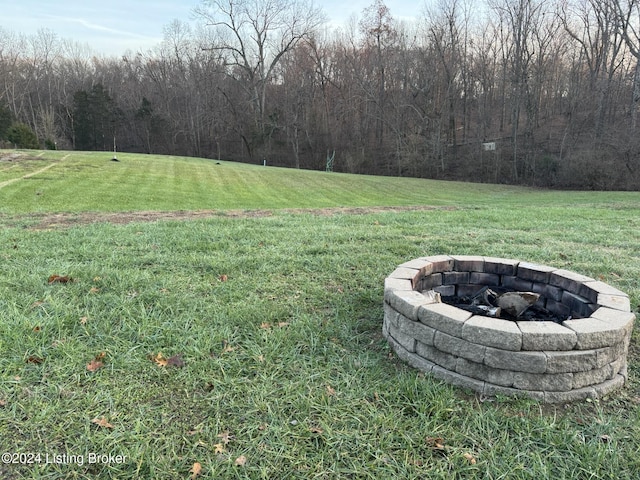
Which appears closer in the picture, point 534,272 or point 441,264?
point 534,272

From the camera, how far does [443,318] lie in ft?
6.42

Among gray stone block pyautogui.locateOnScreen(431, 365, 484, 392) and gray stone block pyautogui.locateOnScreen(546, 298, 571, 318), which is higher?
gray stone block pyautogui.locateOnScreen(546, 298, 571, 318)

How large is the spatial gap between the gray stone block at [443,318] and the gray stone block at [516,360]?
0.57ft

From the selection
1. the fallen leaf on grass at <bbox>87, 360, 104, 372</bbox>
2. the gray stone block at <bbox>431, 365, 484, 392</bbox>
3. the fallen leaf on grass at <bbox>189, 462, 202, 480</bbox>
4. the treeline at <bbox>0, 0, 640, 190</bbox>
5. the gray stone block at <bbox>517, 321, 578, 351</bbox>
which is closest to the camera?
the fallen leaf on grass at <bbox>189, 462, 202, 480</bbox>

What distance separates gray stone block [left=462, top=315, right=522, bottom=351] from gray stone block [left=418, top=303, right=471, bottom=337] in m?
0.03

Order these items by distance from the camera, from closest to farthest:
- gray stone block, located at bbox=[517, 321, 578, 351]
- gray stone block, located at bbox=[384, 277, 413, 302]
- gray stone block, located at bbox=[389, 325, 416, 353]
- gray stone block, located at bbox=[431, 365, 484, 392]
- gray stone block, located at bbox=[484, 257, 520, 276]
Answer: gray stone block, located at bbox=[517, 321, 578, 351]
gray stone block, located at bbox=[431, 365, 484, 392]
gray stone block, located at bbox=[389, 325, 416, 353]
gray stone block, located at bbox=[384, 277, 413, 302]
gray stone block, located at bbox=[484, 257, 520, 276]

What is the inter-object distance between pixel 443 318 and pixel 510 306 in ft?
2.43

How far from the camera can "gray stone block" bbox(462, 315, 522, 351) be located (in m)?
1.80

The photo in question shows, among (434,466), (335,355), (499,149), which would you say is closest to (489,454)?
(434,466)

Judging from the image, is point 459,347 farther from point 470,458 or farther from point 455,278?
point 455,278

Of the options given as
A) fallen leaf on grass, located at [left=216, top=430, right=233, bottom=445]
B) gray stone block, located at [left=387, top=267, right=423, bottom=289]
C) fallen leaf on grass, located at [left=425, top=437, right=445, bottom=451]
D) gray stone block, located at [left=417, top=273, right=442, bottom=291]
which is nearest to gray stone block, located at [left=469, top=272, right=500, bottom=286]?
gray stone block, located at [left=417, top=273, right=442, bottom=291]

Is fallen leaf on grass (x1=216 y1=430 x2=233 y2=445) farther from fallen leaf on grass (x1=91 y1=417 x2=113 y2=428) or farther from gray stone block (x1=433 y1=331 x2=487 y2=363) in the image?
gray stone block (x1=433 y1=331 x2=487 y2=363)

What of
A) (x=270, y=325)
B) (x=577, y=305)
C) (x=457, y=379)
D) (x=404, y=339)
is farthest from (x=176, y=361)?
(x=577, y=305)

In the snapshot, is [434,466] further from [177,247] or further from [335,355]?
[177,247]
